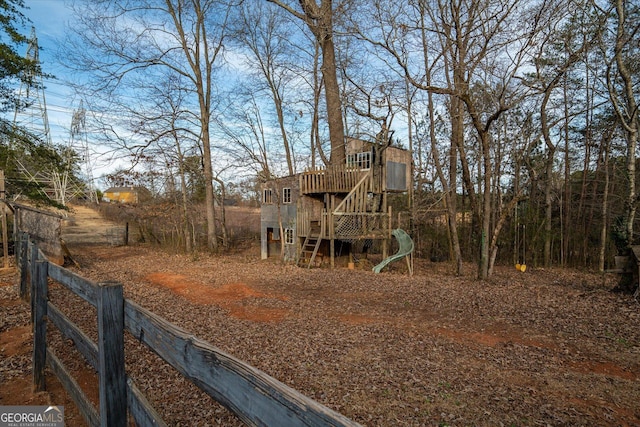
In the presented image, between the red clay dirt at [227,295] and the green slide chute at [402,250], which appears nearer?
the red clay dirt at [227,295]

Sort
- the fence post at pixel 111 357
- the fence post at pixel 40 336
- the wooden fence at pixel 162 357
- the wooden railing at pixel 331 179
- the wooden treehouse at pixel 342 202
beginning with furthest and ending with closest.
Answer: the wooden railing at pixel 331 179 → the wooden treehouse at pixel 342 202 → the fence post at pixel 40 336 → the fence post at pixel 111 357 → the wooden fence at pixel 162 357

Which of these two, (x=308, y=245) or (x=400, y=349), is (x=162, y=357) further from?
(x=308, y=245)

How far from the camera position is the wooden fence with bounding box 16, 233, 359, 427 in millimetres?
1060

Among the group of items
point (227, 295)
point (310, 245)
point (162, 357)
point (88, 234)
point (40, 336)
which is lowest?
point (227, 295)

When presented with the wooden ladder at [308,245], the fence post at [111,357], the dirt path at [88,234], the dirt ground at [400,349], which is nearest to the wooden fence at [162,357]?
the fence post at [111,357]

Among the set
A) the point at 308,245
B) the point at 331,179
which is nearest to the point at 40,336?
the point at 308,245

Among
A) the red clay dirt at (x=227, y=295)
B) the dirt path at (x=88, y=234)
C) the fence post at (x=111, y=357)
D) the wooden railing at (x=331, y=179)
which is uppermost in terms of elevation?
the wooden railing at (x=331, y=179)

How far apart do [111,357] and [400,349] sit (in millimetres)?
3929

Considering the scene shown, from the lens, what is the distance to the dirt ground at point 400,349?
3.53 m

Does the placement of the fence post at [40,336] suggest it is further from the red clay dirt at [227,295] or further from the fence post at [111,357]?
the red clay dirt at [227,295]

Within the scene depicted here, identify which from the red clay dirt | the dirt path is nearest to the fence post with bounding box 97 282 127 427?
the red clay dirt

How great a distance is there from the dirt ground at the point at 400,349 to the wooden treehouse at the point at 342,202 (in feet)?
12.9

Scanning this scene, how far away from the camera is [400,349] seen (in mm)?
5059

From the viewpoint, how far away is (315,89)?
2050 cm
